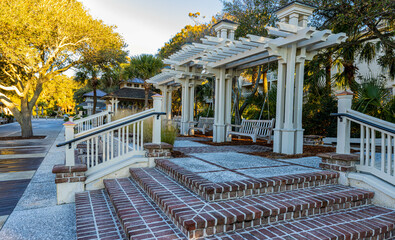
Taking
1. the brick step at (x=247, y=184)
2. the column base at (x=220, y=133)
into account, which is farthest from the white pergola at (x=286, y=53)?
the brick step at (x=247, y=184)

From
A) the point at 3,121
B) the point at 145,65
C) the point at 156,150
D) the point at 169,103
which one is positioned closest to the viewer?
the point at 156,150

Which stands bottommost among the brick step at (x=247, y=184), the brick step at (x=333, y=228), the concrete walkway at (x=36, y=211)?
the concrete walkway at (x=36, y=211)

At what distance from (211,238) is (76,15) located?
11.8 metres

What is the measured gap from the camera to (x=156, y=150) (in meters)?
4.39

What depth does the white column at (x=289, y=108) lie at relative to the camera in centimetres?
569

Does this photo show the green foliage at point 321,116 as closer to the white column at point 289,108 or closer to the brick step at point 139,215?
the white column at point 289,108

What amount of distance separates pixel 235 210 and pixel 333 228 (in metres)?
1.04

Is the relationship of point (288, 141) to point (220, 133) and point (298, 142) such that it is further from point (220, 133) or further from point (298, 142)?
point (220, 133)

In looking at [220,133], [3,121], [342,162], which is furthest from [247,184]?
[3,121]

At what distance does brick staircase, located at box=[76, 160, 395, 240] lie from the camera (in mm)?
2307

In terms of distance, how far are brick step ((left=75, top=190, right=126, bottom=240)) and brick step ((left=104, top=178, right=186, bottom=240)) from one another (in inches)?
4.7

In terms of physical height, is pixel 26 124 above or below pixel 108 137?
below

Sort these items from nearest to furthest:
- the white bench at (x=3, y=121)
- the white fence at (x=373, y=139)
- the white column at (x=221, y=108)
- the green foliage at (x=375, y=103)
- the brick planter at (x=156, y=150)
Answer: the white fence at (x=373, y=139) → the brick planter at (x=156, y=150) → the green foliage at (x=375, y=103) → the white column at (x=221, y=108) → the white bench at (x=3, y=121)

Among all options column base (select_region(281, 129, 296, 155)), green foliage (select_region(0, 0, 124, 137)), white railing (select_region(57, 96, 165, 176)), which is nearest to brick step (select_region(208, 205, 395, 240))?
white railing (select_region(57, 96, 165, 176))
